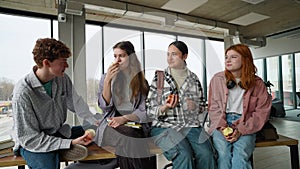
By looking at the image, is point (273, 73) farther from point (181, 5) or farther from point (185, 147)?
point (185, 147)

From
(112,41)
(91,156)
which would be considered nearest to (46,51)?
(112,41)

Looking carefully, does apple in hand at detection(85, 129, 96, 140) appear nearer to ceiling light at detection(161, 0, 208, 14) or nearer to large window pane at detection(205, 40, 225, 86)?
large window pane at detection(205, 40, 225, 86)

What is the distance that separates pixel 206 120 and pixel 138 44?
0.82m

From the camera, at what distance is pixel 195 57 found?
1.72m

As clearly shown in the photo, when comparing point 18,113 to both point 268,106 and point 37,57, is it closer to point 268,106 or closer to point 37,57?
point 37,57

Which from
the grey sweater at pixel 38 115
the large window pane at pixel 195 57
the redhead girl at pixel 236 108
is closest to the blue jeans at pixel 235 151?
the redhead girl at pixel 236 108

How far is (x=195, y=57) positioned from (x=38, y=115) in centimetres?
120

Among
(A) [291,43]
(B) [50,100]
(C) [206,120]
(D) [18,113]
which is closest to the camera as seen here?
(D) [18,113]

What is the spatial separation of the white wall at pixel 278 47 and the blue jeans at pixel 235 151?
6483 millimetres

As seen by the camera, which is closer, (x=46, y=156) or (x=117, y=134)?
(x=46, y=156)

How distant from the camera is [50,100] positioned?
1293 mm

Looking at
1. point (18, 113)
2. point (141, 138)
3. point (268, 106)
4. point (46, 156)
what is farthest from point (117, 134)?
point (268, 106)

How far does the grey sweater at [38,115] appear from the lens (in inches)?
45.5

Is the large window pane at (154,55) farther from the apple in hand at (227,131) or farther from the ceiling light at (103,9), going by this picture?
the ceiling light at (103,9)
